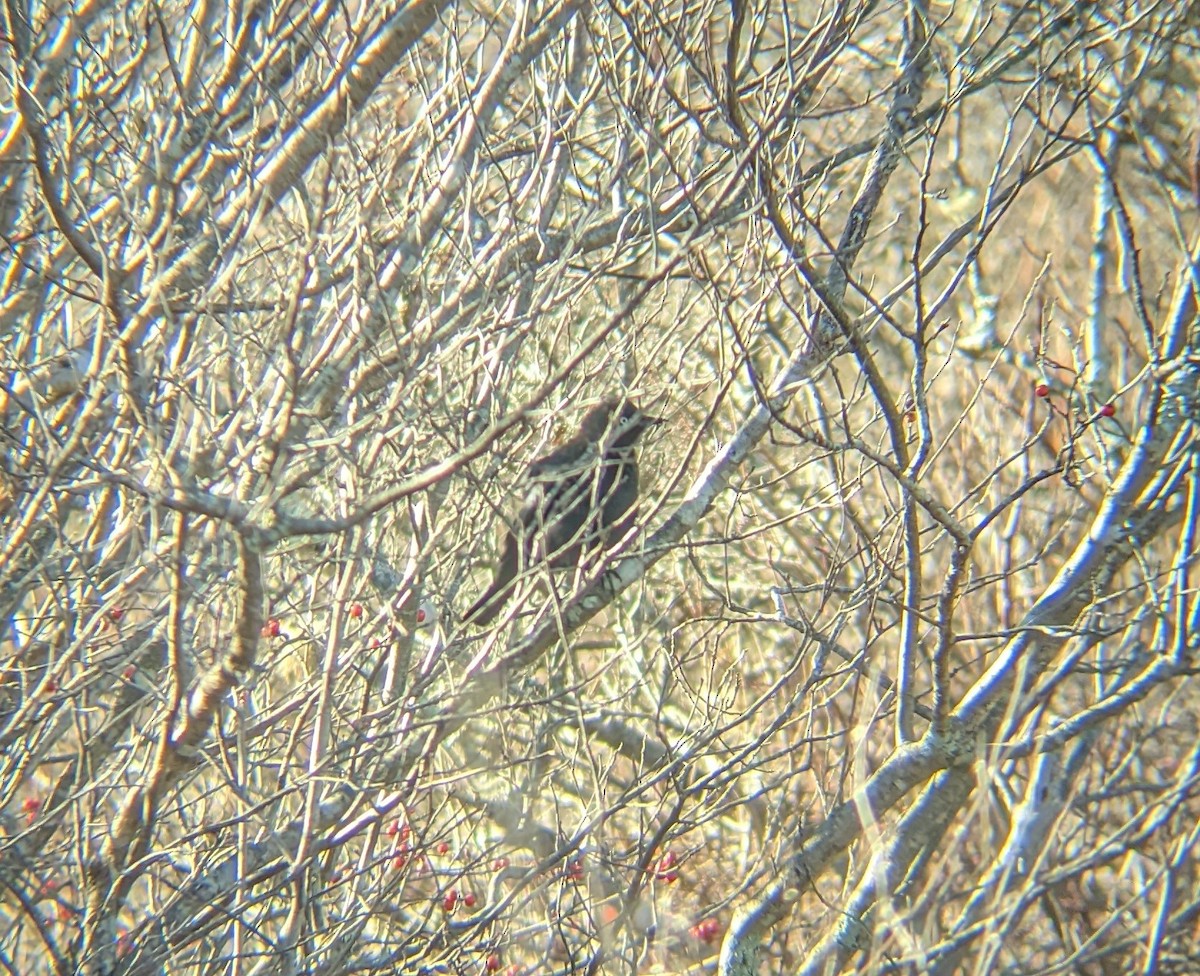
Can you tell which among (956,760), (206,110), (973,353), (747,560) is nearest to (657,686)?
(747,560)

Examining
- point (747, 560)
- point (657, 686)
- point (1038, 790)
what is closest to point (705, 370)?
point (747, 560)

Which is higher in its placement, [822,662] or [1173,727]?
[822,662]

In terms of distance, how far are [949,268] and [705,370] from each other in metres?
2.09

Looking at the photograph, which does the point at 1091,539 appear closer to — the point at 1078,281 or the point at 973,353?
the point at 973,353

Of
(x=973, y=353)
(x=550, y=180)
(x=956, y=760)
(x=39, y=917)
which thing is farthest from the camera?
(x=973, y=353)

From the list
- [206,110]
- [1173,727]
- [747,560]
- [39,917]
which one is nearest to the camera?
[39,917]

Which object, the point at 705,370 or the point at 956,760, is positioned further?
the point at 705,370

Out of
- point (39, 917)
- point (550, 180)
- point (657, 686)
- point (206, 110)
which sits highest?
point (206, 110)

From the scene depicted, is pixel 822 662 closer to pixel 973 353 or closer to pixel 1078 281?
pixel 973 353

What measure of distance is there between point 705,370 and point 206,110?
14.1 ft

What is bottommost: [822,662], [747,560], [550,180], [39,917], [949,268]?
[39,917]

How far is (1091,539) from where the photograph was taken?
4156mm

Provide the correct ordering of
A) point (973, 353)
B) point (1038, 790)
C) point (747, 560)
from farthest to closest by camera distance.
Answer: point (747, 560)
point (973, 353)
point (1038, 790)

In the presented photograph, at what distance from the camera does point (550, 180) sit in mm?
4324
